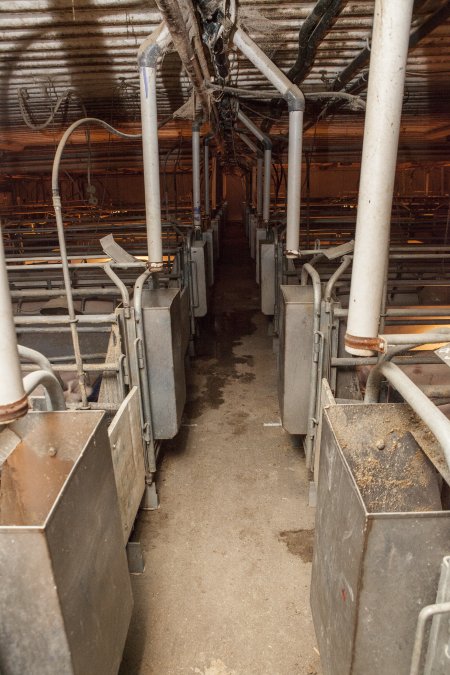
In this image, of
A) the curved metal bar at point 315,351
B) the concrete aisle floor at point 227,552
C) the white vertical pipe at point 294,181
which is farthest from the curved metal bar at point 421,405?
the white vertical pipe at point 294,181

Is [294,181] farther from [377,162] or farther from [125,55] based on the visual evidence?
[377,162]

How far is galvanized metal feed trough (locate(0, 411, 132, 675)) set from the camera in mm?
1112

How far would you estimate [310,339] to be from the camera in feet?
10.2

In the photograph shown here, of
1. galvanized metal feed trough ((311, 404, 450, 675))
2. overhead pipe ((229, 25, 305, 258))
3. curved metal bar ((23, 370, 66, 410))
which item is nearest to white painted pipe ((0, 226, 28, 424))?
curved metal bar ((23, 370, 66, 410))

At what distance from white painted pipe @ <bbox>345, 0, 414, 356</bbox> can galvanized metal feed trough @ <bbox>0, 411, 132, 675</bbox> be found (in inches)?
38.1

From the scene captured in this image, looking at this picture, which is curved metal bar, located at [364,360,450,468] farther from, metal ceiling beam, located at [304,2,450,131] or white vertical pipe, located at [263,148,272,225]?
white vertical pipe, located at [263,148,272,225]

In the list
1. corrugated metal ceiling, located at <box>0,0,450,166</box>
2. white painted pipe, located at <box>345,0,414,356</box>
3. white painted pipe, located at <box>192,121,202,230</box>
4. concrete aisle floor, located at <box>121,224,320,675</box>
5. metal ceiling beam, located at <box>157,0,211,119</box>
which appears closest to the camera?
white painted pipe, located at <box>345,0,414,356</box>

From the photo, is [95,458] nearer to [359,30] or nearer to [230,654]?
[230,654]

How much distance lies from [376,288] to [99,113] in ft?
23.6

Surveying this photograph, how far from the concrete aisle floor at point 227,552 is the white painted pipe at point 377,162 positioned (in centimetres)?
169

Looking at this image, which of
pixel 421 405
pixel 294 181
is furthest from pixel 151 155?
pixel 421 405

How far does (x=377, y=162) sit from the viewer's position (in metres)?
1.32

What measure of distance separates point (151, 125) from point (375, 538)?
275 cm

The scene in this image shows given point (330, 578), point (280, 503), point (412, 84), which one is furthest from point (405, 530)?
point (412, 84)
